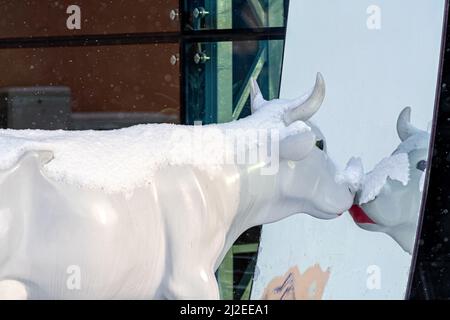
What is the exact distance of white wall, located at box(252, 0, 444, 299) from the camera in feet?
5.87

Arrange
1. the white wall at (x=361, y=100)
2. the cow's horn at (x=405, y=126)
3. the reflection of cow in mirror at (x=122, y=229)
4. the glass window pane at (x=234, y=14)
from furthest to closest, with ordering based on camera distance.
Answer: the glass window pane at (x=234, y=14), the white wall at (x=361, y=100), the cow's horn at (x=405, y=126), the reflection of cow in mirror at (x=122, y=229)

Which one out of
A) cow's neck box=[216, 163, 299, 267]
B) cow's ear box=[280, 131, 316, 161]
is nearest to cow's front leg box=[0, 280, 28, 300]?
cow's neck box=[216, 163, 299, 267]

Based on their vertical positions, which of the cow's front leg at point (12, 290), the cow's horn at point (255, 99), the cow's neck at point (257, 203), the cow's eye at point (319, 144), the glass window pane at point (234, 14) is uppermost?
the glass window pane at point (234, 14)

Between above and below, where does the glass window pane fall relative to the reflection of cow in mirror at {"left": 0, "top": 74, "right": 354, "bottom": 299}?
above

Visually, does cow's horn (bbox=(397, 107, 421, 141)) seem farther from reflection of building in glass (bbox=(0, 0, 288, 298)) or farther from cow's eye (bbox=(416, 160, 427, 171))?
reflection of building in glass (bbox=(0, 0, 288, 298))

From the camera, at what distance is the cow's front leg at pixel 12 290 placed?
4.08 ft

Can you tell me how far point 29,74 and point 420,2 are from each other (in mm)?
1338

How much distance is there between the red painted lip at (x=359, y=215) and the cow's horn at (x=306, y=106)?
28 centimetres

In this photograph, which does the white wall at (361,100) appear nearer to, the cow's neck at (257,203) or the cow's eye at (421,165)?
the cow's eye at (421,165)

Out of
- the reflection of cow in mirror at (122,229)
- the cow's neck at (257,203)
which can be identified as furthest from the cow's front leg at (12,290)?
A: the cow's neck at (257,203)

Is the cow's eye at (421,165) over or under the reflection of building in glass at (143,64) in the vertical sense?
under

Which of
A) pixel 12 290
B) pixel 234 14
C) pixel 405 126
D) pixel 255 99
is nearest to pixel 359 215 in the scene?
pixel 405 126

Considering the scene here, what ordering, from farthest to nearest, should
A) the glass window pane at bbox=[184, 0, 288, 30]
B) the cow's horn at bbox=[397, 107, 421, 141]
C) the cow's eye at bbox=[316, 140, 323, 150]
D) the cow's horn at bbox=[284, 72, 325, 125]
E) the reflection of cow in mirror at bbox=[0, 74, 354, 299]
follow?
1. the glass window pane at bbox=[184, 0, 288, 30]
2. the cow's horn at bbox=[397, 107, 421, 141]
3. the cow's eye at bbox=[316, 140, 323, 150]
4. the cow's horn at bbox=[284, 72, 325, 125]
5. the reflection of cow in mirror at bbox=[0, 74, 354, 299]

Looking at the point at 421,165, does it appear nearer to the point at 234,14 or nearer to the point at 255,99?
the point at 255,99
